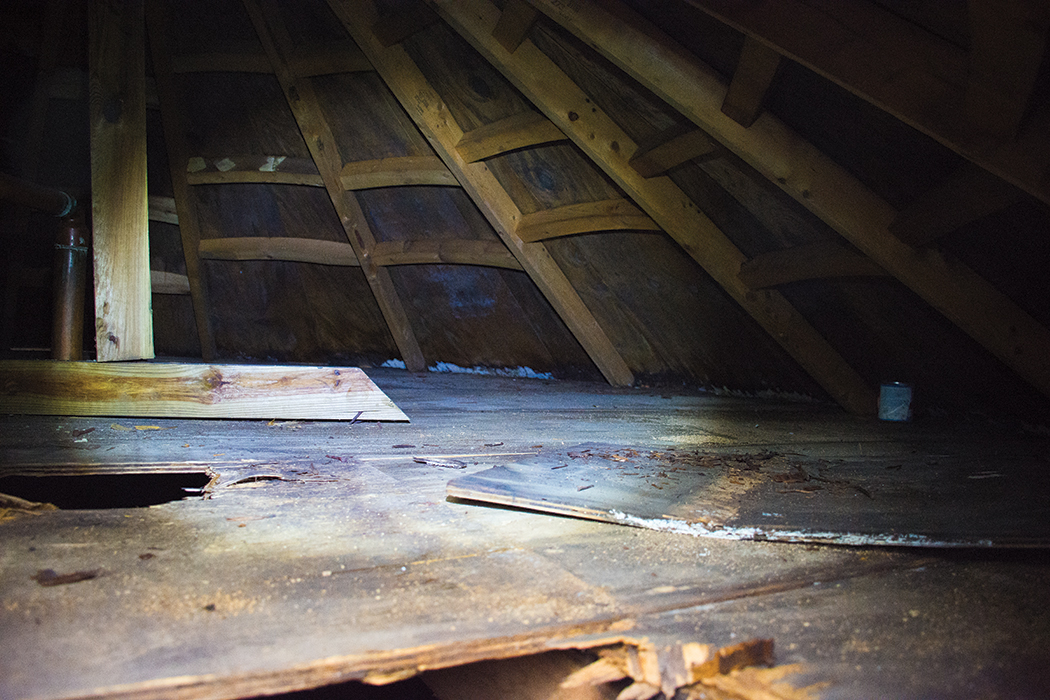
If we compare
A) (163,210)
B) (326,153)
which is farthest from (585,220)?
(163,210)

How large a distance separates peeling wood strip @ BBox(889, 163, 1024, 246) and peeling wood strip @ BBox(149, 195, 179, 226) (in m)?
4.39

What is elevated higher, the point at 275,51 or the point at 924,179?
the point at 275,51

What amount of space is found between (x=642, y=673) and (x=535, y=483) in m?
0.86

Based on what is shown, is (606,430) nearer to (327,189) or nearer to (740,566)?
(740,566)

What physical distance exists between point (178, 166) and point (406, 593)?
13.8 ft

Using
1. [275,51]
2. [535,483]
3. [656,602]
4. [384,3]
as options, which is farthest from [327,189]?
[656,602]

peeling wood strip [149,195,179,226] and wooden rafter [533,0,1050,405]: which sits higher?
peeling wood strip [149,195,179,226]

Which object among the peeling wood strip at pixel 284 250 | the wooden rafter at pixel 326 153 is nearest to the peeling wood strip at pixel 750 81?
the wooden rafter at pixel 326 153

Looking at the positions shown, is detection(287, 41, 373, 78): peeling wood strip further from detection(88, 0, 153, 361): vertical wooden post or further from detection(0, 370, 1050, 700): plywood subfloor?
detection(0, 370, 1050, 700): plywood subfloor

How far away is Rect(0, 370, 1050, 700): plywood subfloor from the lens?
79 centimetres

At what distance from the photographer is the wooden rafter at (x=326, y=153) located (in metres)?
3.64

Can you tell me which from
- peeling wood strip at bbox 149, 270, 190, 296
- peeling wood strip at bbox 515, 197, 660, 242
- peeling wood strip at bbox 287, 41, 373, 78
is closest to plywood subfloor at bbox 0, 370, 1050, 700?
peeling wood strip at bbox 515, 197, 660, 242

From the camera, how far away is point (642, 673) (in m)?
0.80

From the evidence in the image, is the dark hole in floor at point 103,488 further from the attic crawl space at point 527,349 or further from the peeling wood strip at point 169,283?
the peeling wood strip at point 169,283
